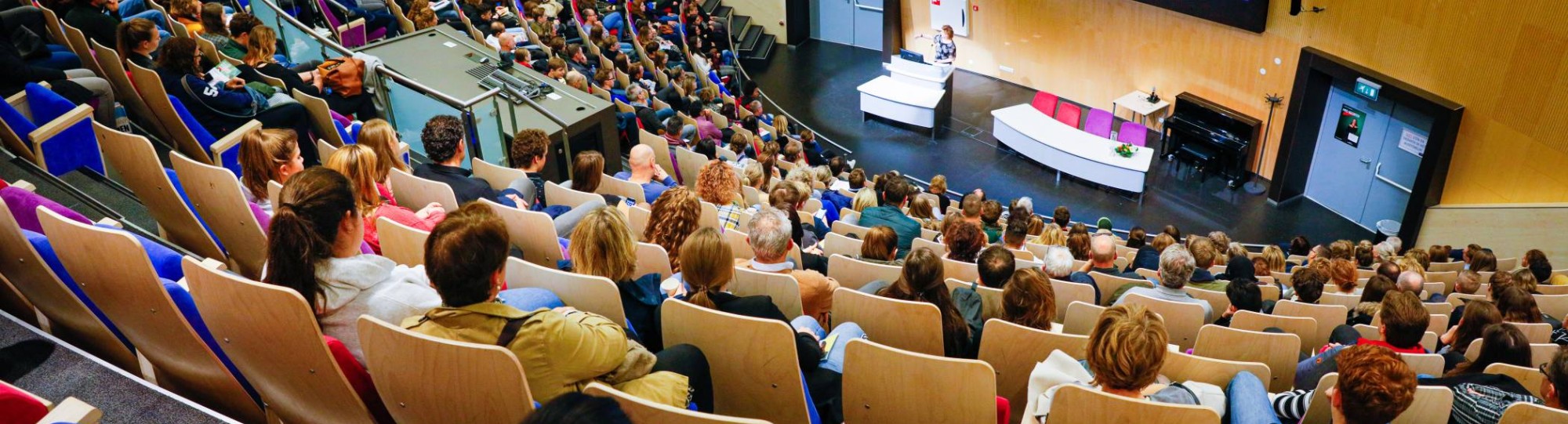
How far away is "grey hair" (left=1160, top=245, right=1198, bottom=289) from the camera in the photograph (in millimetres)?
4715

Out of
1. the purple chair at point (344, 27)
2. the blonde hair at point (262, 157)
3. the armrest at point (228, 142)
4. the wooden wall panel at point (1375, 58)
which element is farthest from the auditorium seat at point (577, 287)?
the wooden wall panel at point (1375, 58)

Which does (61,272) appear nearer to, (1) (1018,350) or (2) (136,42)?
(1) (1018,350)

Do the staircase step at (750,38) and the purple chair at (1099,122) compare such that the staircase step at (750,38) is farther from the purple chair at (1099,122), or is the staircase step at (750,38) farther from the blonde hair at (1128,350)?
the blonde hair at (1128,350)

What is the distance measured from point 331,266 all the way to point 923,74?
11512mm

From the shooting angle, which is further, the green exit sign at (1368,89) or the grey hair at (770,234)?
the green exit sign at (1368,89)

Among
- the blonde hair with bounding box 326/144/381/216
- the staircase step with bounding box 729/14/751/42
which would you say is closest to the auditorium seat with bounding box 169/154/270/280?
the blonde hair with bounding box 326/144/381/216

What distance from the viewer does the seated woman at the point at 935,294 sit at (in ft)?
11.8

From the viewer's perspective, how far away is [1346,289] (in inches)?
228

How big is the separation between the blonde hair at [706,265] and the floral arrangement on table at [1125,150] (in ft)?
29.3

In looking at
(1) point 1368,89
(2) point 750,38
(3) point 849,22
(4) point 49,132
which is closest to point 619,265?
(4) point 49,132

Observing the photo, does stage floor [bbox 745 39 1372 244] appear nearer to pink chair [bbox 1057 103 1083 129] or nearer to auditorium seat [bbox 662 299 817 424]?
pink chair [bbox 1057 103 1083 129]

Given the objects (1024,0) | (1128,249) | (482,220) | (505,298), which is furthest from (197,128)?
(1024,0)

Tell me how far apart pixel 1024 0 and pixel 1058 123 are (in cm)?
266

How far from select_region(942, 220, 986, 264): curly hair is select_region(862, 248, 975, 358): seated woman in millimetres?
1464
